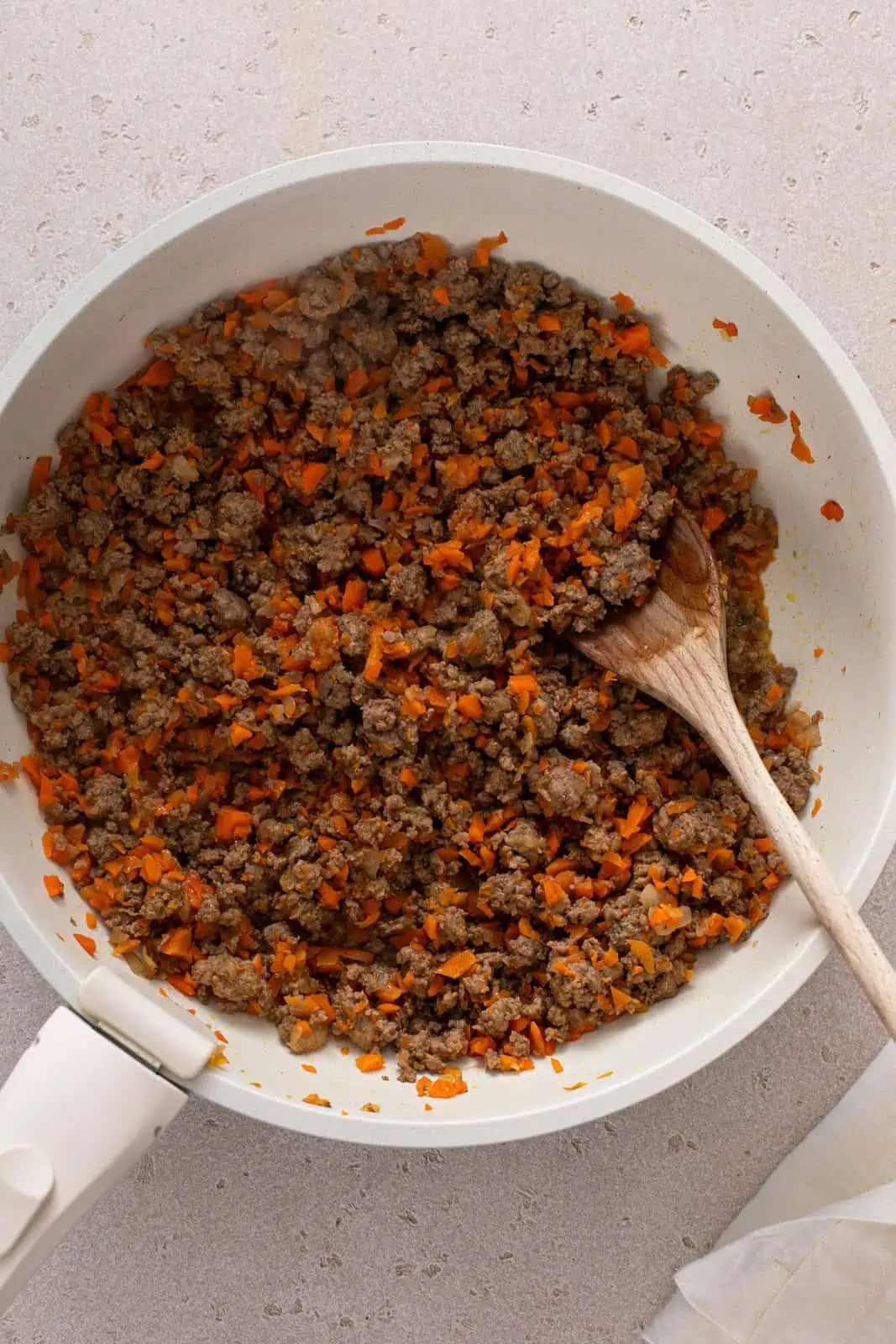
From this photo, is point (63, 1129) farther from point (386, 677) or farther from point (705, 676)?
point (705, 676)

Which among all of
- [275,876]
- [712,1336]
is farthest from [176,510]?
[712,1336]

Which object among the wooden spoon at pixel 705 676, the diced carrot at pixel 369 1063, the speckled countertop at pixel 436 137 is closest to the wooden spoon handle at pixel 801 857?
the wooden spoon at pixel 705 676

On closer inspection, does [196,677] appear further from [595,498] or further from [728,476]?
[728,476]

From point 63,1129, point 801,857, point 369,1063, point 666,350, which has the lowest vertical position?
point 63,1129

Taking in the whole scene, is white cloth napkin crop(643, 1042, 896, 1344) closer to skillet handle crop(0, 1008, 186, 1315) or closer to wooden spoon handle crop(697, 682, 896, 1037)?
wooden spoon handle crop(697, 682, 896, 1037)

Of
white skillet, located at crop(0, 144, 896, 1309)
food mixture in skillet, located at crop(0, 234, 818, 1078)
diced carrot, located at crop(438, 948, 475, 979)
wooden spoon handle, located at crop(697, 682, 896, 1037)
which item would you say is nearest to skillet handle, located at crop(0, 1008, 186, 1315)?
white skillet, located at crop(0, 144, 896, 1309)

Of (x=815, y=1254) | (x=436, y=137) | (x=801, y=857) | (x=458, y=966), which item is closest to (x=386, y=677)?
(x=458, y=966)

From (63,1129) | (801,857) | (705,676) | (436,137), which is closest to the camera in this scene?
(63,1129)

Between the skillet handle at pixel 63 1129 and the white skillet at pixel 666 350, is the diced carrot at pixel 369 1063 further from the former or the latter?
the skillet handle at pixel 63 1129
